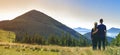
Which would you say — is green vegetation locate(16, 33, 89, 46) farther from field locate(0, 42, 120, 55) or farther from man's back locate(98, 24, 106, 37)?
field locate(0, 42, 120, 55)

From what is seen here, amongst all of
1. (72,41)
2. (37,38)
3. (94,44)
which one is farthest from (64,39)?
(94,44)

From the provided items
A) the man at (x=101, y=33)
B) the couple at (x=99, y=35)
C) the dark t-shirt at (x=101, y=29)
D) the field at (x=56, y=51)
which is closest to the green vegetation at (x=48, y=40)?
the couple at (x=99, y=35)

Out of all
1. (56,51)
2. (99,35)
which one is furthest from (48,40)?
(56,51)

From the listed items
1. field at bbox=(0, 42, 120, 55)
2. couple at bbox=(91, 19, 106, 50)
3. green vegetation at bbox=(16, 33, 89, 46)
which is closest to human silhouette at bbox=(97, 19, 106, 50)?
couple at bbox=(91, 19, 106, 50)

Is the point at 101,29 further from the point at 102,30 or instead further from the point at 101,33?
the point at 101,33

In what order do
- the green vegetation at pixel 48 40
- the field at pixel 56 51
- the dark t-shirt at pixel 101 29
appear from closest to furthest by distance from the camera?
the field at pixel 56 51
the dark t-shirt at pixel 101 29
the green vegetation at pixel 48 40

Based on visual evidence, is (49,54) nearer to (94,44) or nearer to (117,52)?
(117,52)

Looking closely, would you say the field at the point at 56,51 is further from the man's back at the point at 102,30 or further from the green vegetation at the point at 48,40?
the green vegetation at the point at 48,40

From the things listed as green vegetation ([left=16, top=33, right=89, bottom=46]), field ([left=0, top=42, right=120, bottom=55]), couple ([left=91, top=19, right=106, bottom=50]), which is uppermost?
green vegetation ([left=16, top=33, right=89, bottom=46])

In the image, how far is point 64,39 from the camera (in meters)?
176

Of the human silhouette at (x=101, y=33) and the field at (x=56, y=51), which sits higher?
the human silhouette at (x=101, y=33)

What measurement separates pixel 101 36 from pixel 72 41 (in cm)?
15386

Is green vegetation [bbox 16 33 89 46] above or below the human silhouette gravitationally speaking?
above

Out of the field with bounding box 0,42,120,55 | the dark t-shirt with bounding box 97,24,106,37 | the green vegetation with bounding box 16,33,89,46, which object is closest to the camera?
the field with bounding box 0,42,120,55
